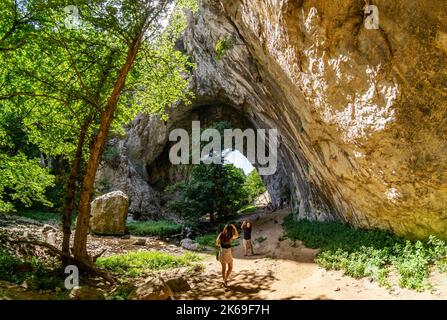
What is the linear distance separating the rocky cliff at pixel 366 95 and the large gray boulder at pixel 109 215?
13774 mm

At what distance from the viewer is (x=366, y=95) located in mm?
8289

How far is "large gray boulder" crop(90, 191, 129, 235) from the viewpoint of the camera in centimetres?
1950

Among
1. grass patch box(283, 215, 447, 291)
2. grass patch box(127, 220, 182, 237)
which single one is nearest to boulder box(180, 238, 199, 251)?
grass patch box(127, 220, 182, 237)

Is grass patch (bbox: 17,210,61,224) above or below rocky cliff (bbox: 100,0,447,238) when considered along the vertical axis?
below

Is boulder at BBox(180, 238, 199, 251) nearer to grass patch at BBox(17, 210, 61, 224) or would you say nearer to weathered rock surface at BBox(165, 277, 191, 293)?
weathered rock surface at BBox(165, 277, 191, 293)

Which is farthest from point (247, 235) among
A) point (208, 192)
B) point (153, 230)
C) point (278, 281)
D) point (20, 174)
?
point (153, 230)

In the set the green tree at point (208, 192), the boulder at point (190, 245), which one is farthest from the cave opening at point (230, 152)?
the boulder at point (190, 245)

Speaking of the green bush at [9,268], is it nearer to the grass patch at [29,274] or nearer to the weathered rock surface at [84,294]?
the grass patch at [29,274]

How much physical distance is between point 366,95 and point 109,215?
58.0 ft

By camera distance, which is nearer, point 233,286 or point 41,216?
point 233,286

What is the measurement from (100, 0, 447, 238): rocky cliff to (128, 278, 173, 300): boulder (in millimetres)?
6984

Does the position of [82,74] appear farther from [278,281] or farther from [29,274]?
[278,281]

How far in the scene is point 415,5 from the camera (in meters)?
7.28

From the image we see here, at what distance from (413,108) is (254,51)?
26.1 feet
